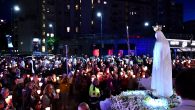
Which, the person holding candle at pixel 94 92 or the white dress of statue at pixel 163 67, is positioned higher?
the white dress of statue at pixel 163 67

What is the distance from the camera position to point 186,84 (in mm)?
3133

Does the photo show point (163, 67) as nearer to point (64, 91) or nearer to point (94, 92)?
point (64, 91)

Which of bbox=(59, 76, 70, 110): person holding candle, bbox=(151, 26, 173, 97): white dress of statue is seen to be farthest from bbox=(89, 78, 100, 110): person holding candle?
bbox=(151, 26, 173, 97): white dress of statue

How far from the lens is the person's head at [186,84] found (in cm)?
313

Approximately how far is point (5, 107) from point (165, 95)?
19.1 ft

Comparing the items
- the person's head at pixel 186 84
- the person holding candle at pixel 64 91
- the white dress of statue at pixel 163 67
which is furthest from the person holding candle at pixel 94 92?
the person's head at pixel 186 84

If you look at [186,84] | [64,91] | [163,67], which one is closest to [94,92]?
[64,91]

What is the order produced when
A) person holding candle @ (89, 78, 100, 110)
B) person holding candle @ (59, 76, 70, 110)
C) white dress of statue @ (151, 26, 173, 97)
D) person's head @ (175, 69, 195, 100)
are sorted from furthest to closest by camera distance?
person holding candle @ (89, 78, 100, 110), person holding candle @ (59, 76, 70, 110), white dress of statue @ (151, 26, 173, 97), person's head @ (175, 69, 195, 100)

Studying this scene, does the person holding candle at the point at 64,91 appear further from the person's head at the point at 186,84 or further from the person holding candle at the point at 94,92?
the person's head at the point at 186,84

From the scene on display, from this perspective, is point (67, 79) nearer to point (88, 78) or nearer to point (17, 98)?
point (88, 78)

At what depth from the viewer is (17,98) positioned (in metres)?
13.7

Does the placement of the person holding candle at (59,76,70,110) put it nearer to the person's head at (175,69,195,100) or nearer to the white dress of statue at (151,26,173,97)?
the white dress of statue at (151,26,173,97)

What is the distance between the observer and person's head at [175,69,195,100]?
3127mm

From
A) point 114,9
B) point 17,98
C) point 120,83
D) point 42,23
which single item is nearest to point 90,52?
point 42,23
